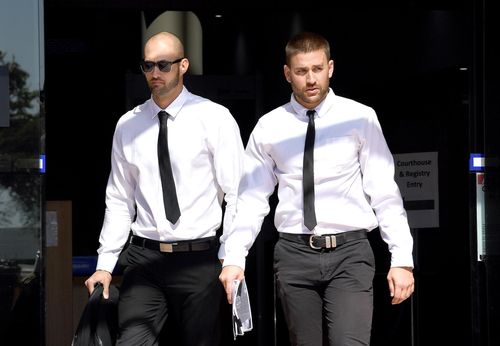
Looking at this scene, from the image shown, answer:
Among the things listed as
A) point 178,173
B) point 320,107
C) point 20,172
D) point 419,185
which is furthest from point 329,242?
point 419,185

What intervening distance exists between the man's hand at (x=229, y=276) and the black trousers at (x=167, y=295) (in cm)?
36

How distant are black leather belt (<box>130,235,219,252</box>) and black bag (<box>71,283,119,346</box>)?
0.32 metres

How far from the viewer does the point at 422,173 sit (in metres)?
8.94

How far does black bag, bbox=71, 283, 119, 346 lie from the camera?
5.12m

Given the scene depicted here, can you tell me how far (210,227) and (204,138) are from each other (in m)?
0.47

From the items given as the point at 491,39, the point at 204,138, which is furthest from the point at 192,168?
the point at 491,39

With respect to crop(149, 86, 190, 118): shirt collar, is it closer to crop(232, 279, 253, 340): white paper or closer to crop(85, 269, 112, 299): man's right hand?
crop(85, 269, 112, 299): man's right hand

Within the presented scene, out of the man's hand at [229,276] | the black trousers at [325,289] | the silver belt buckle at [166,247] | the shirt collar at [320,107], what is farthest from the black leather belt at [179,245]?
the shirt collar at [320,107]

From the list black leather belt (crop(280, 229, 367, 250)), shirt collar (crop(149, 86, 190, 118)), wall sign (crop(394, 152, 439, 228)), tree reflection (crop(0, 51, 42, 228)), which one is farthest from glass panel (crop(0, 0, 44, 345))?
wall sign (crop(394, 152, 439, 228))

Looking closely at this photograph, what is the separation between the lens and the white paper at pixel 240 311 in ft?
15.8

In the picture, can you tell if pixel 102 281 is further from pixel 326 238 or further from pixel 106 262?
pixel 326 238

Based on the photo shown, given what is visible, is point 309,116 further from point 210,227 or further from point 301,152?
point 210,227

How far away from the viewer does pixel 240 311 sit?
4832mm

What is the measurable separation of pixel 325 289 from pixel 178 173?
1.01 meters
